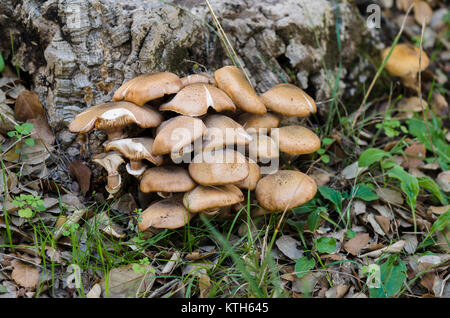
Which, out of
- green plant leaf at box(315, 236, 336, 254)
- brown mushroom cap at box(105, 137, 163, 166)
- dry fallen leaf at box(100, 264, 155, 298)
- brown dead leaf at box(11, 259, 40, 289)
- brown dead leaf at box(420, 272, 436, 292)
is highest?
brown mushroom cap at box(105, 137, 163, 166)

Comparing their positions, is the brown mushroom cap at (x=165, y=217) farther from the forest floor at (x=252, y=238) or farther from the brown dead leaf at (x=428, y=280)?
the brown dead leaf at (x=428, y=280)

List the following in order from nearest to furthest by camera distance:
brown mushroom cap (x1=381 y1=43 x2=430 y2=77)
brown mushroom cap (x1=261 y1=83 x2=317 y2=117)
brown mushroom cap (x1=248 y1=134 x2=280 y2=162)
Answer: brown mushroom cap (x1=248 y1=134 x2=280 y2=162) < brown mushroom cap (x1=261 y1=83 x2=317 y2=117) < brown mushroom cap (x1=381 y1=43 x2=430 y2=77)

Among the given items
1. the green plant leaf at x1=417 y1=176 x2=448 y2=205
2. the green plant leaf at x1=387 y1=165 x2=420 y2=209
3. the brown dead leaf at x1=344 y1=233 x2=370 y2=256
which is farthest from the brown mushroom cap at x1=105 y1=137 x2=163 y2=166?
the green plant leaf at x1=417 y1=176 x2=448 y2=205

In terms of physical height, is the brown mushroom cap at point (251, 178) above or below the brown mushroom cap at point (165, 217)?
above

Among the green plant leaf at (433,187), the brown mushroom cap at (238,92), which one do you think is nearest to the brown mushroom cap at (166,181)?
the brown mushroom cap at (238,92)

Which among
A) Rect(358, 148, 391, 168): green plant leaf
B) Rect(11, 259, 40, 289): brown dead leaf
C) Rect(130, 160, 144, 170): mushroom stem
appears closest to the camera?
Rect(11, 259, 40, 289): brown dead leaf

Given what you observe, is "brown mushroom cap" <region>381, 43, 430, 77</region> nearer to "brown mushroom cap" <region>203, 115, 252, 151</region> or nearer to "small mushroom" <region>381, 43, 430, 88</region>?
"small mushroom" <region>381, 43, 430, 88</region>
